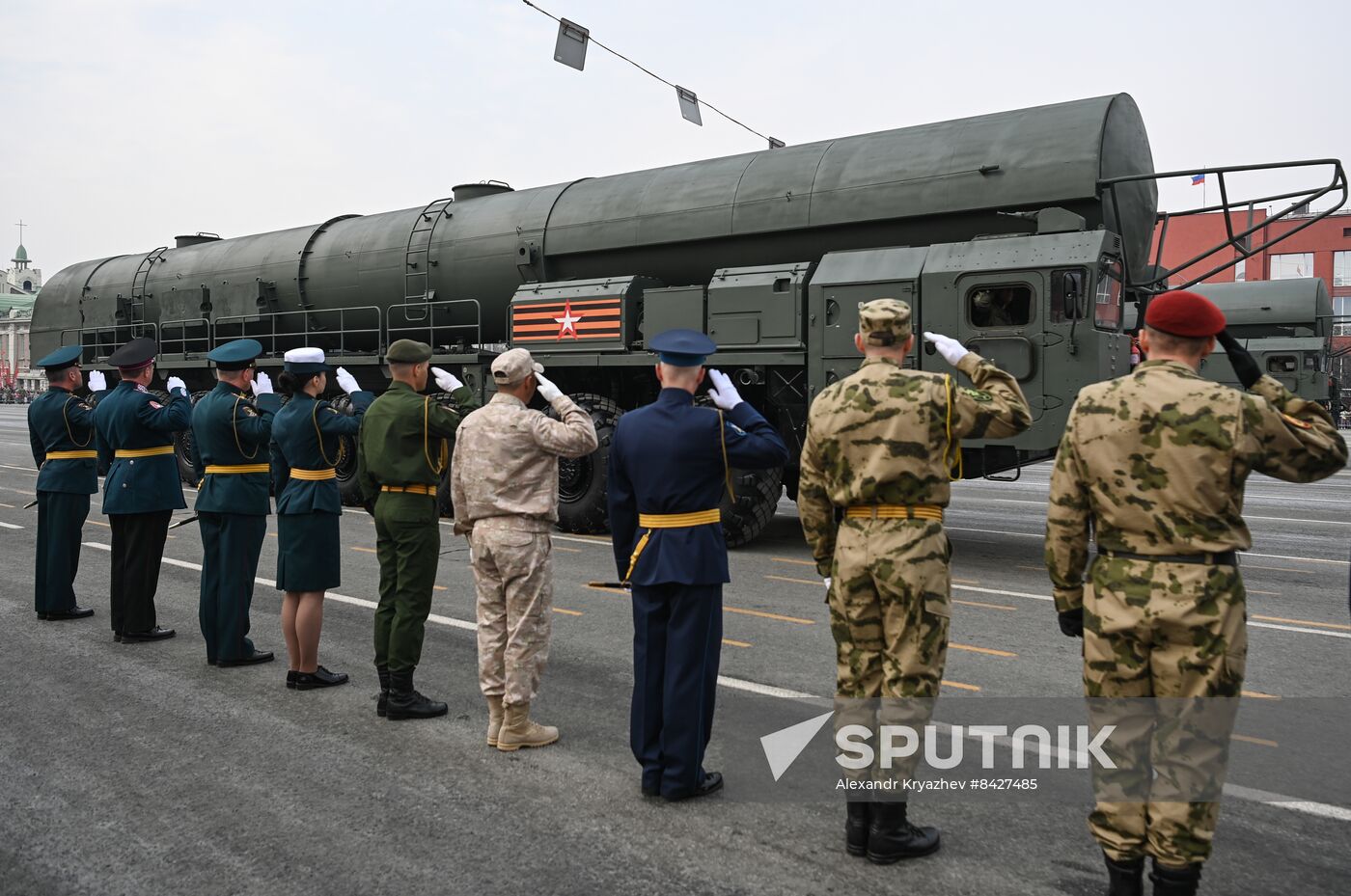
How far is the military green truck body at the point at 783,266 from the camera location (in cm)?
833

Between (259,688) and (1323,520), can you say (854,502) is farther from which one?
(1323,520)

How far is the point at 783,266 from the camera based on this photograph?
9664 mm

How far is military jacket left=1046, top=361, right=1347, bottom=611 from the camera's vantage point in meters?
3.01

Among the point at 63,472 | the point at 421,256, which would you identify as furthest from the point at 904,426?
the point at 421,256

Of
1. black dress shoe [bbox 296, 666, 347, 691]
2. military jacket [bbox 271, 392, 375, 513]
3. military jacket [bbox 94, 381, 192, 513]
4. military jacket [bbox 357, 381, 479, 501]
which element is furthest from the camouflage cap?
military jacket [bbox 94, 381, 192, 513]

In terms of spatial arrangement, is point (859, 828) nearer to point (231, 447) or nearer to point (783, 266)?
point (231, 447)

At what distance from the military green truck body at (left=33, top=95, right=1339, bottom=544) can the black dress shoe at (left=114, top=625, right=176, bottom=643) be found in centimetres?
478

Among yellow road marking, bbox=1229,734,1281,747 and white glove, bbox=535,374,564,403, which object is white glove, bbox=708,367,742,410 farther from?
yellow road marking, bbox=1229,734,1281,747

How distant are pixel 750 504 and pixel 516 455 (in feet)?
17.3

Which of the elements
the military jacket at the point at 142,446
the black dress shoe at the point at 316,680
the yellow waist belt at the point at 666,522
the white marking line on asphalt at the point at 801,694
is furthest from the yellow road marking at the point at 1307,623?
the military jacket at the point at 142,446

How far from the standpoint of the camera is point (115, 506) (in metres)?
6.56

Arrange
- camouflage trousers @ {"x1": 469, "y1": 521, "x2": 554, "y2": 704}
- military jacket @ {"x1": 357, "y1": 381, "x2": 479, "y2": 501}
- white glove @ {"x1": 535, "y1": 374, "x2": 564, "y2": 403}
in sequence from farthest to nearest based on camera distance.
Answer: military jacket @ {"x1": 357, "y1": 381, "x2": 479, "y2": 501} < white glove @ {"x1": 535, "y1": 374, "x2": 564, "y2": 403} < camouflage trousers @ {"x1": 469, "y1": 521, "x2": 554, "y2": 704}

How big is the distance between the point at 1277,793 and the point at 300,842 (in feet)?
12.0

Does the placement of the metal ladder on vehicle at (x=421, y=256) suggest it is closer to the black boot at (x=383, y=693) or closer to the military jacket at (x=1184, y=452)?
the black boot at (x=383, y=693)
